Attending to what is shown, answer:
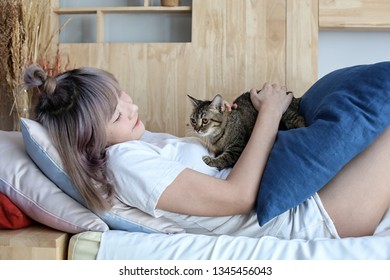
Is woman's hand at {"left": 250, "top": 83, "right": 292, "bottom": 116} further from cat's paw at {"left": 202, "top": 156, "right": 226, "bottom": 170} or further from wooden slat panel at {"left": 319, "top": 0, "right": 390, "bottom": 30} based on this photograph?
wooden slat panel at {"left": 319, "top": 0, "right": 390, "bottom": 30}

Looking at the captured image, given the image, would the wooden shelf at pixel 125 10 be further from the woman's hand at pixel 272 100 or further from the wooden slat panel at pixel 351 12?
the woman's hand at pixel 272 100

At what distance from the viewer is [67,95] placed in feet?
4.13

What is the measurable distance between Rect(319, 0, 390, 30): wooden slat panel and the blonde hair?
1306 millimetres

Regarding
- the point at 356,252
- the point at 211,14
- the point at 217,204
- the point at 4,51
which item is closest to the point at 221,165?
the point at 217,204

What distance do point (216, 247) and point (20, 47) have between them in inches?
57.0

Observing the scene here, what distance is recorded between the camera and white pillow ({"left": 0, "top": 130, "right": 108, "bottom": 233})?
1207 millimetres

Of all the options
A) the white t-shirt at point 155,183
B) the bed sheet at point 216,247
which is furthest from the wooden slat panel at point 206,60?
the bed sheet at point 216,247

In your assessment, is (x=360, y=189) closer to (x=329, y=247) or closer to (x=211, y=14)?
(x=329, y=247)

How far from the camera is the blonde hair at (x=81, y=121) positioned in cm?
120

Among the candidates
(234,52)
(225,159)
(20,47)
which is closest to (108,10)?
(20,47)

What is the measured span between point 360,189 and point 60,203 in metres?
0.81

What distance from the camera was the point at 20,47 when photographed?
6.82 ft

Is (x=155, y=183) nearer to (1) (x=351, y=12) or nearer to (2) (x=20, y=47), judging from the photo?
(2) (x=20, y=47)

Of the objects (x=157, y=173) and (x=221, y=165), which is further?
(x=221, y=165)
